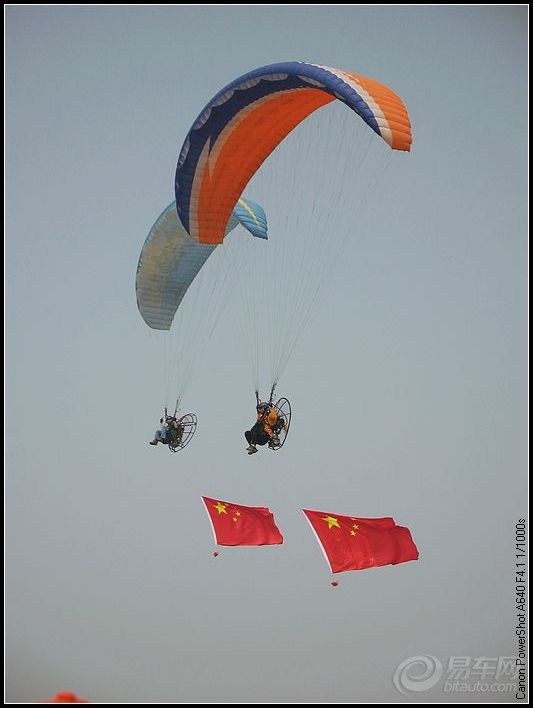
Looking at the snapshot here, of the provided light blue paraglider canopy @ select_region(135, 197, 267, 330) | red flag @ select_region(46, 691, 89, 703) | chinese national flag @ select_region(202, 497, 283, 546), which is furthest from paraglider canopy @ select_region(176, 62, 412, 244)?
red flag @ select_region(46, 691, 89, 703)

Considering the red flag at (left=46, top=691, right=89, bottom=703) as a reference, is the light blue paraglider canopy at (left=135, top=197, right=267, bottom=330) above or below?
above

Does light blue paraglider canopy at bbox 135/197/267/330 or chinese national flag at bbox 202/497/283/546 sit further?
light blue paraglider canopy at bbox 135/197/267/330

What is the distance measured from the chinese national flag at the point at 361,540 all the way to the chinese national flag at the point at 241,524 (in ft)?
7.53

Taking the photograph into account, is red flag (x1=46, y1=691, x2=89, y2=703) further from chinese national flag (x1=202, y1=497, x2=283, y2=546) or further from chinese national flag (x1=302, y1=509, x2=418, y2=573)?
chinese national flag (x1=202, y1=497, x2=283, y2=546)

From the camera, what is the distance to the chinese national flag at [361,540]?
1678cm

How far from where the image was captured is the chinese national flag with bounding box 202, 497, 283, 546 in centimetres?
1917

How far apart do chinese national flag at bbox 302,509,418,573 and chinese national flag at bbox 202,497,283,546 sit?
2296 mm

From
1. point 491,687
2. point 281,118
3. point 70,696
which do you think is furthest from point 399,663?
point 70,696

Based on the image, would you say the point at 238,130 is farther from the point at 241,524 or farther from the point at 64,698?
the point at 64,698

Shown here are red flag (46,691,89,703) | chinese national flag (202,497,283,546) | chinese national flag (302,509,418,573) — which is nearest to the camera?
red flag (46,691,89,703)

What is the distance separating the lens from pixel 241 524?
1947 centimetres

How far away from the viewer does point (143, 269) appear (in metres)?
20.9

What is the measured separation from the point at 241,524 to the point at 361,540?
9.61ft

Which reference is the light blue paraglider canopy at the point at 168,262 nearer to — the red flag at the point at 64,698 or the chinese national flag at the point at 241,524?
the chinese national flag at the point at 241,524
